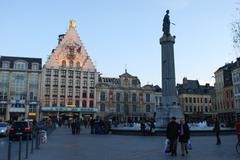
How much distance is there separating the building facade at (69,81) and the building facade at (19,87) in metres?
2.41

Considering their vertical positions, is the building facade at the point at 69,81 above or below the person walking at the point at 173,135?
above

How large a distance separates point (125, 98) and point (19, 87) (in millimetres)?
32093

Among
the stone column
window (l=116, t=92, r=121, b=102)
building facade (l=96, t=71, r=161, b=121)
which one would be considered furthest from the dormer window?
the stone column

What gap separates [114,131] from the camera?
35281 mm

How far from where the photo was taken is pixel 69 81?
86125 millimetres

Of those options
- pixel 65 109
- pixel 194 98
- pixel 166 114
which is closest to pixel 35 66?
pixel 65 109

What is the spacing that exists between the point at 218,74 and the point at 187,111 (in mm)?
20925

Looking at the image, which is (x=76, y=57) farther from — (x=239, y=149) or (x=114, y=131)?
(x=239, y=149)

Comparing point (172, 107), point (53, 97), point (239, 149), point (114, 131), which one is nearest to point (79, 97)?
point (53, 97)

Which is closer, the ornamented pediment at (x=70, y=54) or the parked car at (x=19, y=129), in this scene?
the parked car at (x=19, y=129)

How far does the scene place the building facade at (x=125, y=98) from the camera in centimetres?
8825

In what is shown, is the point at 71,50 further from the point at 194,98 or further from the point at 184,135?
the point at 184,135

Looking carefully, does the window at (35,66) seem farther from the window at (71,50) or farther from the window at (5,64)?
the window at (71,50)

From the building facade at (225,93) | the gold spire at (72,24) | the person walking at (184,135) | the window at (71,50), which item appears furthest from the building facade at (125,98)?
the person walking at (184,135)
